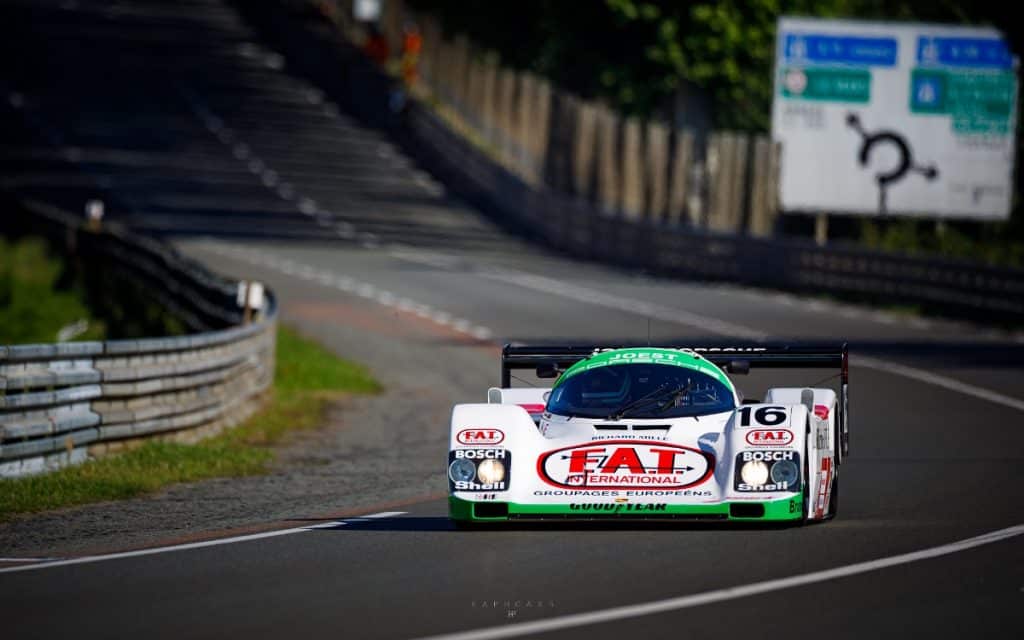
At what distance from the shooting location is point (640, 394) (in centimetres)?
1297

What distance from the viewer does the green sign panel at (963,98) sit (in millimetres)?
42375

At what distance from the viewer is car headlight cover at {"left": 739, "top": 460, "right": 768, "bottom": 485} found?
39.1 ft

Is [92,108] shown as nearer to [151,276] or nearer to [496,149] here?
[496,149]

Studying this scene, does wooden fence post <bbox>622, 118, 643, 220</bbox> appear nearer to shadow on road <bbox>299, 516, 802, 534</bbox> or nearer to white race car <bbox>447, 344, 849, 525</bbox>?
white race car <bbox>447, 344, 849, 525</bbox>

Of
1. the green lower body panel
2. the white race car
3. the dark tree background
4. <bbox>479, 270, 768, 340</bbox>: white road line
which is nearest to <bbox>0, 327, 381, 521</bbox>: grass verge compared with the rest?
the white race car

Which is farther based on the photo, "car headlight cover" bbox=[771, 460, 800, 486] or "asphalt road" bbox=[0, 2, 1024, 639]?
"car headlight cover" bbox=[771, 460, 800, 486]

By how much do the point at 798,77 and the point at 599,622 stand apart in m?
34.4

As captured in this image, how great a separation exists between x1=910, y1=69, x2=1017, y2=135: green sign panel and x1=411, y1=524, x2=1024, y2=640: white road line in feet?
105

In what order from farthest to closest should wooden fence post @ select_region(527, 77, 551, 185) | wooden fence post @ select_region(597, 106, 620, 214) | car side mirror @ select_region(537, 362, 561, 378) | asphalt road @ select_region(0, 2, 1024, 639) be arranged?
wooden fence post @ select_region(527, 77, 551, 185), wooden fence post @ select_region(597, 106, 620, 214), car side mirror @ select_region(537, 362, 561, 378), asphalt road @ select_region(0, 2, 1024, 639)

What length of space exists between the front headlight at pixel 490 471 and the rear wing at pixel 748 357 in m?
1.90

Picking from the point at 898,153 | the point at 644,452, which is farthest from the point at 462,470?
the point at 898,153

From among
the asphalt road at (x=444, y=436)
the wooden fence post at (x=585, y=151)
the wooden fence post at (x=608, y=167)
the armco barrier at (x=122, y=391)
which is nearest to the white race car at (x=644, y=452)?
the asphalt road at (x=444, y=436)

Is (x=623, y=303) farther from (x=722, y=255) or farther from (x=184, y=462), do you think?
(x=184, y=462)

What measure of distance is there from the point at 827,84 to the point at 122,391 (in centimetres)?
2796
